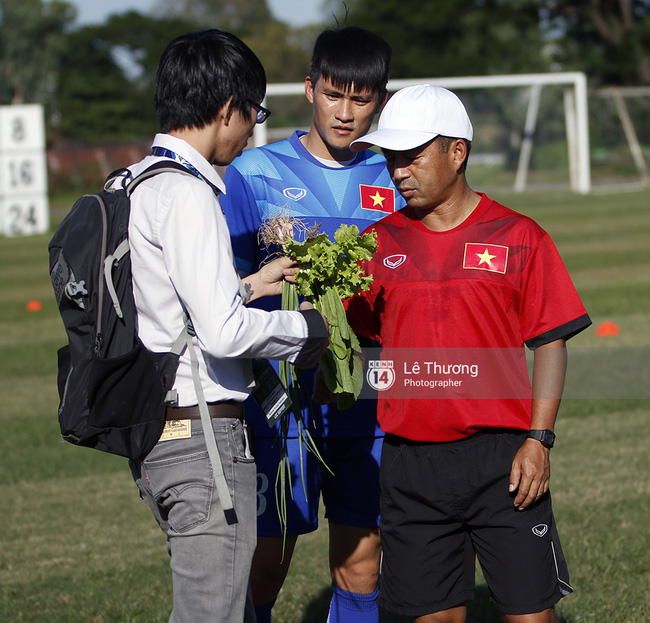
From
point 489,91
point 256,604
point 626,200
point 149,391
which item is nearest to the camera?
point 149,391

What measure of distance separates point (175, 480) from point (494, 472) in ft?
3.47

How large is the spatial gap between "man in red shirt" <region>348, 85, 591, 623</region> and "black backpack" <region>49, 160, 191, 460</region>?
0.91 meters

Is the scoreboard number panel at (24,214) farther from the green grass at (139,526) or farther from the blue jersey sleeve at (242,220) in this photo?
the blue jersey sleeve at (242,220)

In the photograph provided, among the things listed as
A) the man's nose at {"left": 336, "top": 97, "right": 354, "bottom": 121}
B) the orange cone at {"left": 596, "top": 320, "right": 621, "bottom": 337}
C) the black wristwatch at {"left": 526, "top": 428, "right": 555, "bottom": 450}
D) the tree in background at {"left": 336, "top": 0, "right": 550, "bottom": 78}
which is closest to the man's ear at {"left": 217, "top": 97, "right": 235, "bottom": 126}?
the man's nose at {"left": 336, "top": 97, "right": 354, "bottom": 121}

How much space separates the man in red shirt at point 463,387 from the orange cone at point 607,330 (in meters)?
8.00

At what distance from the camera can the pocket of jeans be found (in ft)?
8.75

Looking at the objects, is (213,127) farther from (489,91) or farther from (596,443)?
(489,91)

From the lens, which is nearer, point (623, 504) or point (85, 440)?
point (85, 440)

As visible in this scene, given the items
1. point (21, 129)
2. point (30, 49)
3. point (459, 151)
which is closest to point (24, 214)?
point (21, 129)

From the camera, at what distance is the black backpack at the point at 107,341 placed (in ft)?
8.61

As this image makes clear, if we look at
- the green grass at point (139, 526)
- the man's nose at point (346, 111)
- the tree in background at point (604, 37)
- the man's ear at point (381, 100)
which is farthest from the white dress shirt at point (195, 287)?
the tree in background at point (604, 37)

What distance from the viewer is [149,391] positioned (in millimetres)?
2658

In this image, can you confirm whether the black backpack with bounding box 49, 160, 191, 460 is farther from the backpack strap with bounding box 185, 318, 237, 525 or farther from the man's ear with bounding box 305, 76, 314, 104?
the man's ear with bounding box 305, 76, 314, 104

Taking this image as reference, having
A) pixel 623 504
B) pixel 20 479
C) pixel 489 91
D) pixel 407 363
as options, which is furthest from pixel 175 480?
pixel 489 91
